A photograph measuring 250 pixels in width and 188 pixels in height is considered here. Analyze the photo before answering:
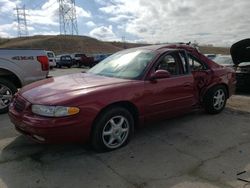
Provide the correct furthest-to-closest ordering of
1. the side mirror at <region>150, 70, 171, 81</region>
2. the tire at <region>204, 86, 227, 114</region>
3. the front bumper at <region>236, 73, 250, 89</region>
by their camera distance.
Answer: the front bumper at <region>236, 73, 250, 89</region>
the tire at <region>204, 86, 227, 114</region>
the side mirror at <region>150, 70, 171, 81</region>

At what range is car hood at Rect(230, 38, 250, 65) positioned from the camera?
354 inches

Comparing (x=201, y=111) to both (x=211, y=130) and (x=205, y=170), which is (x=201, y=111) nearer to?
(x=211, y=130)

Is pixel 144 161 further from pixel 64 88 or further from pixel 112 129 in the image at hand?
pixel 64 88

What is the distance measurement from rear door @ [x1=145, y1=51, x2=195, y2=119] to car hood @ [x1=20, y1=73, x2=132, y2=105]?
58cm

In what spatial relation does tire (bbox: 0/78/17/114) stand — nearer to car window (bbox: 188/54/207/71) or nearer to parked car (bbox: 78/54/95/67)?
car window (bbox: 188/54/207/71)

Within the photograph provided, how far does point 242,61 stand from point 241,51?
45 cm

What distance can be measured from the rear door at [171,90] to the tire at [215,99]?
73 cm

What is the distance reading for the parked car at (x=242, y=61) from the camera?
9.07 m

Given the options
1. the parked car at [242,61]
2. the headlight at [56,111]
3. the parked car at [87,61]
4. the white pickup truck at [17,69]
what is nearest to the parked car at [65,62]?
the parked car at [87,61]

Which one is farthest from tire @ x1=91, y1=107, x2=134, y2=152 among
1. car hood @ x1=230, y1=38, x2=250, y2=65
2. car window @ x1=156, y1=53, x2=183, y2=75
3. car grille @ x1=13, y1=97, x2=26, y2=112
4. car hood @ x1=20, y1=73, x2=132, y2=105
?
car hood @ x1=230, y1=38, x2=250, y2=65

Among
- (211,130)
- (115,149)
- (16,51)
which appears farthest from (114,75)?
(16,51)

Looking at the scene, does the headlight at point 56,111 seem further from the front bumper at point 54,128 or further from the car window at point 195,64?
the car window at point 195,64

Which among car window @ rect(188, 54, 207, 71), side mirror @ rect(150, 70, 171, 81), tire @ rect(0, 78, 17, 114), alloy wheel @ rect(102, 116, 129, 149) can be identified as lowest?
alloy wheel @ rect(102, 116, 129, 149)

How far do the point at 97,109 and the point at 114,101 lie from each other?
12.7 inches
